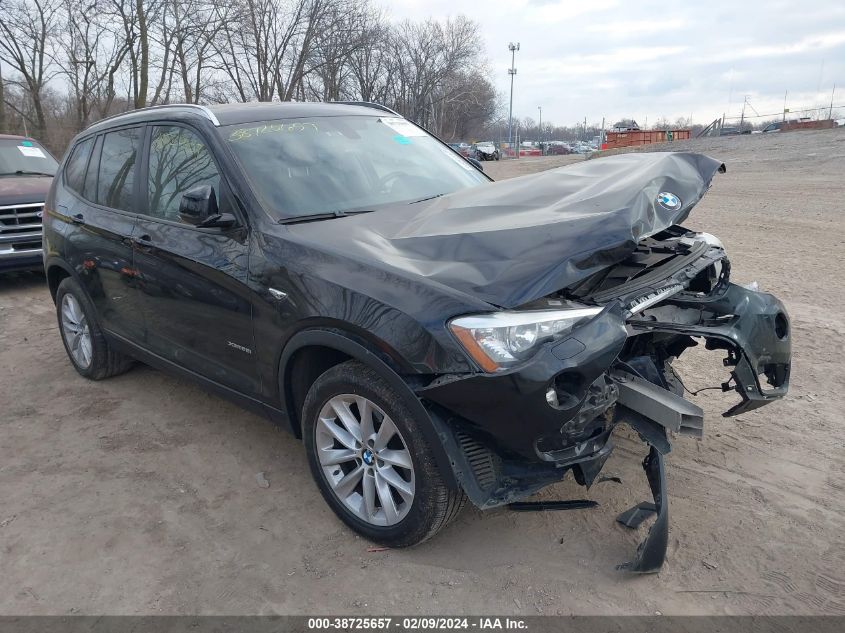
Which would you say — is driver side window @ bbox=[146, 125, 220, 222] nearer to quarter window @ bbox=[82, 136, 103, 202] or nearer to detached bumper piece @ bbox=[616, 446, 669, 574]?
quarter window @ bbox=[82, 136, 103, 202]

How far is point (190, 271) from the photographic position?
11.5 feet

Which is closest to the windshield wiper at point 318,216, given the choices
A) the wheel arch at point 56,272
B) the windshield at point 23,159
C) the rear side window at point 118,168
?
the rear side window at point 118,168

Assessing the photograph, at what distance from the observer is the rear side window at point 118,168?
4.21m

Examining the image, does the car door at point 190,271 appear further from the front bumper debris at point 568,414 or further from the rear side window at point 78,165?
the front bumper debris at point 568,414

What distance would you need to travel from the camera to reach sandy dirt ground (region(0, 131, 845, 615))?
2662mm

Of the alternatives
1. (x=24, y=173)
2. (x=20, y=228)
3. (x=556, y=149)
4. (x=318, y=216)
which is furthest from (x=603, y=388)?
(x=556, y=149)

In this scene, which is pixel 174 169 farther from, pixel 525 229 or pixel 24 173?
pixel 24 173

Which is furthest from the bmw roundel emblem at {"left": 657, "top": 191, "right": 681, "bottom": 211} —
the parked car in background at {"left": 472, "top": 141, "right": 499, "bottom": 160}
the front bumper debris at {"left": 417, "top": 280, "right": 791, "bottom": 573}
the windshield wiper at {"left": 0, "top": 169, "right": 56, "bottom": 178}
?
the parked car in background at {"left": 472, "top": 141, "right": 499, "bottom": 160}

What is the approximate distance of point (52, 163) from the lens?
980 centimetres

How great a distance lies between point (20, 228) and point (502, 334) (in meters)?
7.94

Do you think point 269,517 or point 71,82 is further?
point 71,82

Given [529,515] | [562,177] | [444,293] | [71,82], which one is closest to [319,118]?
[562,177]

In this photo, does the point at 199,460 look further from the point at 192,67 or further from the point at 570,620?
the point at 192,67

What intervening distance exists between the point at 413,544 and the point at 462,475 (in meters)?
0.55
